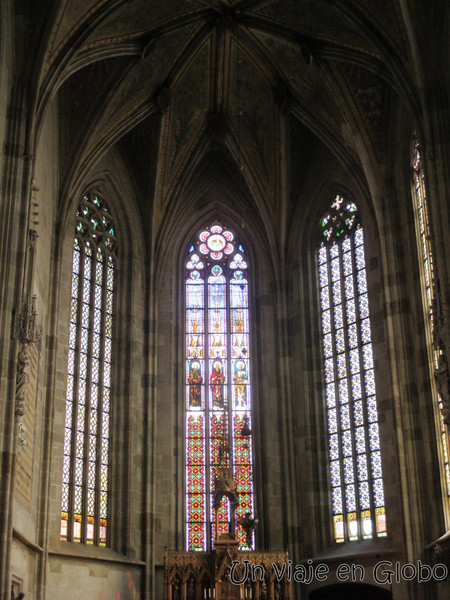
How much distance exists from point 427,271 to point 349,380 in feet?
11.6

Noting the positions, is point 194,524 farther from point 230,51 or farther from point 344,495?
point 230,51

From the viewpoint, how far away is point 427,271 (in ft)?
64.8

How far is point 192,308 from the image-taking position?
24.1 m

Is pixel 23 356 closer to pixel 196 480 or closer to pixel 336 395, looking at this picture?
pixel 196 480

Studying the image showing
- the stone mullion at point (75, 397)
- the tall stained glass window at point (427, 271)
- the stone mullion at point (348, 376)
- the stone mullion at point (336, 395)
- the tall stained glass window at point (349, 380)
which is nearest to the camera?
the tall stained glass window at point (427, 271)

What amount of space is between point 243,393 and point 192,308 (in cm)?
271

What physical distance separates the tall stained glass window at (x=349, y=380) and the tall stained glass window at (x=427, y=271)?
215cm

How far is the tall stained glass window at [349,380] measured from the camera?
20578mm

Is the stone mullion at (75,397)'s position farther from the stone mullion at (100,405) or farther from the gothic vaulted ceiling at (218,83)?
the gothic vaulted ceiling at (218,83)

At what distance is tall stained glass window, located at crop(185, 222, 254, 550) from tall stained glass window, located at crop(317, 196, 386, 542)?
2.17 m

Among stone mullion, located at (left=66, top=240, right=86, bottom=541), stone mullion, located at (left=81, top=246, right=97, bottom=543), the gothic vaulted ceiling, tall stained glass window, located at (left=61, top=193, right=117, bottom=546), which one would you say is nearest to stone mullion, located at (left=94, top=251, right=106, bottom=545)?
tall stained glass window, located at (left=61, top=193, right=117, bottom=546)

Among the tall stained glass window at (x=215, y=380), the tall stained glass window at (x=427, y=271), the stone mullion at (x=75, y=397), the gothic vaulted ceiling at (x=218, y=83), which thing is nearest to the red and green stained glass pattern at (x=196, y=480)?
the tall stained glass window at (x=215, y=380)

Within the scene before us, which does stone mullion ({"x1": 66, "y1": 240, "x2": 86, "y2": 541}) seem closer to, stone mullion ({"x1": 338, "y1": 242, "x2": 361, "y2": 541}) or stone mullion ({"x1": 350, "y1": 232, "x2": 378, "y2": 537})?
stone mullion ({"x1": 338, "y1": 242, "x2": 361, "y2": 541})

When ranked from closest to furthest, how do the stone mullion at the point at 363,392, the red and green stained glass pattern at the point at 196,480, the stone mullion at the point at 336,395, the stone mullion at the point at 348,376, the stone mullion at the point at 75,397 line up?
the stone mullion at the point at 75,397 < the stone mullion at the point at 363,392 < the stone mullion at the point at 348,376 < the stone mullion at the point at 336,395 < the red and green stained glass pattern at the point at 196,480
